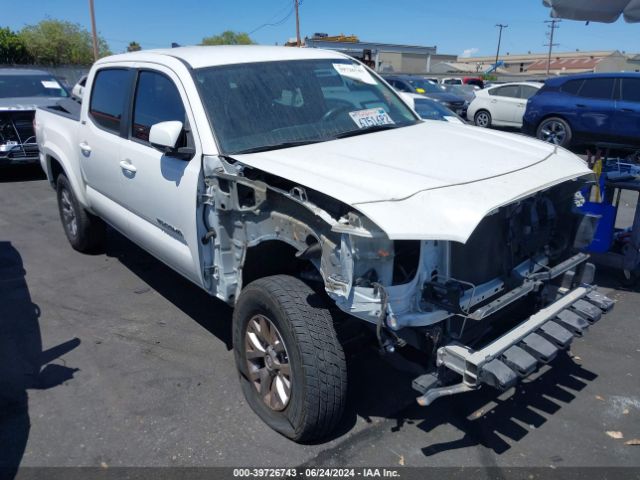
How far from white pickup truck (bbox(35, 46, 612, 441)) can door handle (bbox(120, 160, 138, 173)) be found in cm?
1

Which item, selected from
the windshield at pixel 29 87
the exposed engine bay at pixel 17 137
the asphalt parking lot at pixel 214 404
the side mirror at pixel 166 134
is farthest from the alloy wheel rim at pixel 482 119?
the side mirror at pixel 166 134

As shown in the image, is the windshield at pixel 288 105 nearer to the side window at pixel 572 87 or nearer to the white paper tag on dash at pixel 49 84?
the white paper tag on dash at pixel 49 84

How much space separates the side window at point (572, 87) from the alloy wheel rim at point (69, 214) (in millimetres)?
10666

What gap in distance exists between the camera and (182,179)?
3.50 m

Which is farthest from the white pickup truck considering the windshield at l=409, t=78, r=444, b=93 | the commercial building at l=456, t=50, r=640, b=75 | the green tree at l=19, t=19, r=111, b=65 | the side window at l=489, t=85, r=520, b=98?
the commercial building at l=456, t=50, r=640, b=75

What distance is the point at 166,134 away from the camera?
333 centimetres

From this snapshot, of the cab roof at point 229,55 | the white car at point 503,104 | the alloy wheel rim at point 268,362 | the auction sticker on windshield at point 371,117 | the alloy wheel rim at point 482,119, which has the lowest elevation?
the alloy wheel rim at point 268,362

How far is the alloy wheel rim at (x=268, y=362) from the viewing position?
3023 millimetres

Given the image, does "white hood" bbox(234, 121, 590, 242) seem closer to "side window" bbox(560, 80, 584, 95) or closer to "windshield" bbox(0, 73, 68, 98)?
"windshield" bbox(0, 73, 68, 98)

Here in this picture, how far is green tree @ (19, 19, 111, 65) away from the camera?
38416mm

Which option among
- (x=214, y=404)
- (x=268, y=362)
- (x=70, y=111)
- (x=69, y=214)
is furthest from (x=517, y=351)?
(x=70, y=111)

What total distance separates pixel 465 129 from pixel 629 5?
11.1 ft

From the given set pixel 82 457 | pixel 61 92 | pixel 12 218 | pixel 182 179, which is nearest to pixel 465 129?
pixel 182 179

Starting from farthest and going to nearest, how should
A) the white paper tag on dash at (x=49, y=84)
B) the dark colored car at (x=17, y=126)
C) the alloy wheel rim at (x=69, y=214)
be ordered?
the white paper tag on dash at (x=49, y=84) < the dark colored car at (x=17, y=126) < the alloy wheel rim at (x=69, y=214)
